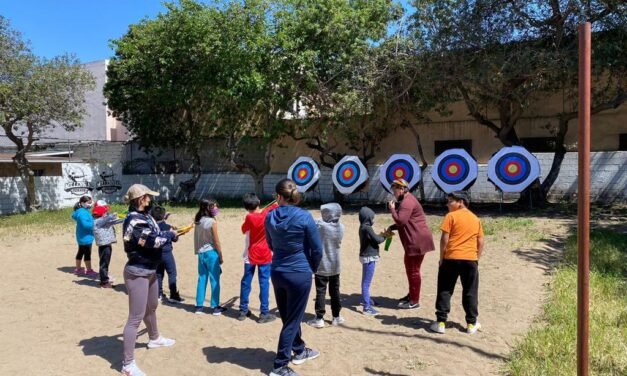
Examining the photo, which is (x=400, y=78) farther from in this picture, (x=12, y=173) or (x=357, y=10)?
(x=12, y=173)

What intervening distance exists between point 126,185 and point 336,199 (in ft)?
33.8

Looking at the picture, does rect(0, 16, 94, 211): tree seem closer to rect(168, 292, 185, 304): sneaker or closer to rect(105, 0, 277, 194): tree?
rect(105, 0, 277, 194): tree

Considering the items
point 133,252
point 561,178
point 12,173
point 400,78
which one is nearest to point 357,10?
point 400,78

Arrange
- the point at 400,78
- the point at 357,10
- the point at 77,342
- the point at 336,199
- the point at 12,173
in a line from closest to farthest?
the point at 77,342, the point at 400,78, the point at 357,10, the point at 336,199, the point at 12,173

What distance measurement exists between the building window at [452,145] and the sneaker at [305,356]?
14.6 meters

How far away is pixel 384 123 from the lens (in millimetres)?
18578

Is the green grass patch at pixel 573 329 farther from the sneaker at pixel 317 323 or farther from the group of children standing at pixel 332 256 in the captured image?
the sneaker at pixel 317 323

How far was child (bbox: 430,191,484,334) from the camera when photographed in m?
4.95

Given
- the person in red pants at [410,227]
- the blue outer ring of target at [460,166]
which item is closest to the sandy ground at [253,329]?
the person in red pants at [410,227]

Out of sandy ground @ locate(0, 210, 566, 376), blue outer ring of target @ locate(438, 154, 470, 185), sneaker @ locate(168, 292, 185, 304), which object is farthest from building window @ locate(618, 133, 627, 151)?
sneaker @ locate(168, 292, 185, 304)

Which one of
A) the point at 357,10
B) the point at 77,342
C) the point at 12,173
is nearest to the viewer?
the point at 77,342

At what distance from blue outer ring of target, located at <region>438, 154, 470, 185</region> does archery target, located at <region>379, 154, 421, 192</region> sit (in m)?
0.96

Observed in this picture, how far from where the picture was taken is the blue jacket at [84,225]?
8.02 meters

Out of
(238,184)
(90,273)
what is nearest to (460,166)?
(238,184)
